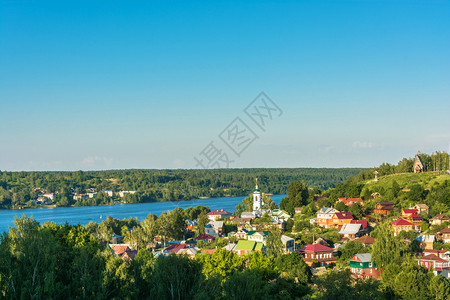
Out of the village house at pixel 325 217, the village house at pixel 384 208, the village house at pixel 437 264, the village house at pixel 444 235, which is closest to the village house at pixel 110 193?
the village house at pixel 325 217

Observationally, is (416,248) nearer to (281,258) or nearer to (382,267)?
(382,267)

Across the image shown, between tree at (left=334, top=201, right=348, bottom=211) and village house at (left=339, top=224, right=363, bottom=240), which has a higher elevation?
tree at (left=334, top=201, right=348, bottom=211)

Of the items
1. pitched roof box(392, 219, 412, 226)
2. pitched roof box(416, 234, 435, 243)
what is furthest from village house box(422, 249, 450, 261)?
pitched roof box(392, 219, 412, 226)

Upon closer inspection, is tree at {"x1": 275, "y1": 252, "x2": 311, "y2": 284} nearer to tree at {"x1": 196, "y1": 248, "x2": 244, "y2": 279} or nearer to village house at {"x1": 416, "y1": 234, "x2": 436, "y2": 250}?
tree at {"x1": 196, "y1": 248, "x2": 244, "y2": 279}

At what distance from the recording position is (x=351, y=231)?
33656 mm

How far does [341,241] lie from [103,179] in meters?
107

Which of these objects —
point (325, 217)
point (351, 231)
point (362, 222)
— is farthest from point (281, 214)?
point (351, 231)

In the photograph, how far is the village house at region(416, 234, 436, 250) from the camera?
94.3 ft

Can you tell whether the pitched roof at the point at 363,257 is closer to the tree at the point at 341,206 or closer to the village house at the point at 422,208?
the village house at the point at 422,208

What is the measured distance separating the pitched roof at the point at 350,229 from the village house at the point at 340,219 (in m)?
2.33

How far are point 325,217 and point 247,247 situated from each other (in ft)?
38.7

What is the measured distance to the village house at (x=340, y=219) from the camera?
122 ft

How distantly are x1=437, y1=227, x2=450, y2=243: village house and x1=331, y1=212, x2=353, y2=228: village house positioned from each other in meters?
8.29

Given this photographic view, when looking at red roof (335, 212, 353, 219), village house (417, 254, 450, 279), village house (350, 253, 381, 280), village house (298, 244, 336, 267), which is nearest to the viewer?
village house (417, 254, 450, 279)
